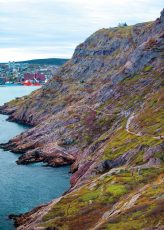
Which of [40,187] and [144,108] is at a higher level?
[144,108]

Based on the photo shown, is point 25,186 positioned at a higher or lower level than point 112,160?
lower

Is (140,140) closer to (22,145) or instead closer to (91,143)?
(91,143)

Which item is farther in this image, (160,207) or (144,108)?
(144,108)

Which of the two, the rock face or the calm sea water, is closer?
the rock face

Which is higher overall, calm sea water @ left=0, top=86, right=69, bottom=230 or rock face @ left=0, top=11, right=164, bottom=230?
rock face @ left=0, top=11, right=164, bottom=230

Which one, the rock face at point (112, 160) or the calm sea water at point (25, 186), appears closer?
the rock face at point (112, 160)

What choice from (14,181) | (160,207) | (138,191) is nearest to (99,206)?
(138,191)

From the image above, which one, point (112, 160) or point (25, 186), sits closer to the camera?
point (112, 160)

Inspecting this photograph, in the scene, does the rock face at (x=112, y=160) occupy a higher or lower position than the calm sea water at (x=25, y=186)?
higher
